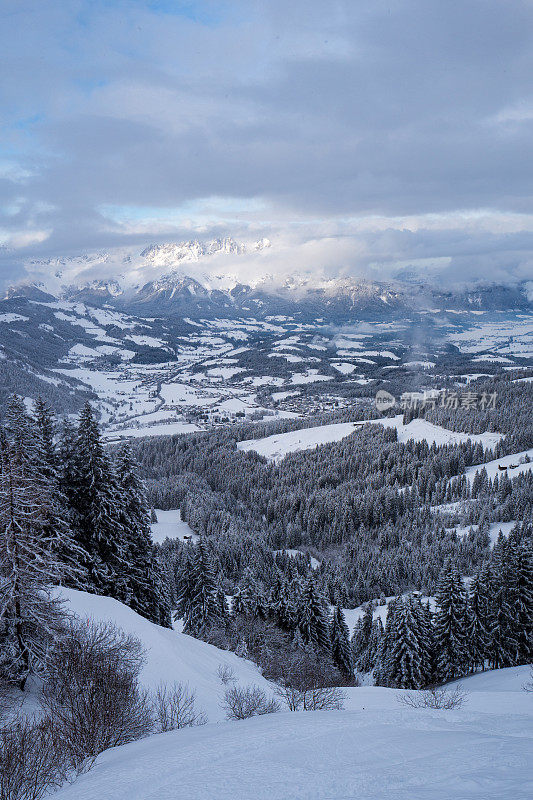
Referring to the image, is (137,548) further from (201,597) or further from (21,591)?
(21,591)

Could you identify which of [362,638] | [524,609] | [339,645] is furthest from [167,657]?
[362,638]

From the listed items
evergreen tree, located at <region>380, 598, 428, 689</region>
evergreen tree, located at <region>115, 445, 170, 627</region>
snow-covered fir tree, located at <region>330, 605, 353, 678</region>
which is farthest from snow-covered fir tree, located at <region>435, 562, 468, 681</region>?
evergreen tree, located at <region>115, 445, 170, 627</region>

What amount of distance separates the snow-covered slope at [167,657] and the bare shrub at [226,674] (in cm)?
28

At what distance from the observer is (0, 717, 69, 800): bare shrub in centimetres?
944

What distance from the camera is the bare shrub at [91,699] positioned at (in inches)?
476

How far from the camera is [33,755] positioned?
10695 millimetres

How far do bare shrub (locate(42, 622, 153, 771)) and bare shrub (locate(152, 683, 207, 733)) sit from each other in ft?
1.46

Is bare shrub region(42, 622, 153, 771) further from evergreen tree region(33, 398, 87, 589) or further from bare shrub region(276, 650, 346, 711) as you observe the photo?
evergreen tree region(33, 398, 87, 589)

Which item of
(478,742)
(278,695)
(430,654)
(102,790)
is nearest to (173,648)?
(278,695)

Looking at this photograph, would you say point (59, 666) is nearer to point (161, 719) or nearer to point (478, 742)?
point (161, 719)

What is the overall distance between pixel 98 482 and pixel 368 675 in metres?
→ 42.0

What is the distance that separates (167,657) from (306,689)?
7.46 meters

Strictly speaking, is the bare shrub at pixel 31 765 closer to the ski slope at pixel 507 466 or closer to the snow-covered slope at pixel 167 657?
the snow-covered slope at pixel 167 657

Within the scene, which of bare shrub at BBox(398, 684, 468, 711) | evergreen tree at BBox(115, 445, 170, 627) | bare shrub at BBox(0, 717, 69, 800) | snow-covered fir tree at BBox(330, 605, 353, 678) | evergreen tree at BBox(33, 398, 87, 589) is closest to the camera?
bare shrub at BBox(0, 717, 69, 800)
